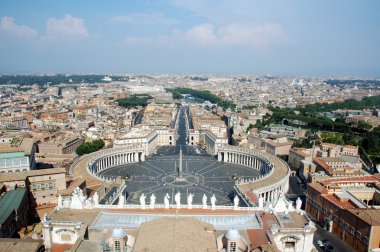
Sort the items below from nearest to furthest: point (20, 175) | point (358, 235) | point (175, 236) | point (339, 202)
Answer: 1. point (175, 236)
2. point (358, 235)
3. point (20, 175)
4. point (339, 202)

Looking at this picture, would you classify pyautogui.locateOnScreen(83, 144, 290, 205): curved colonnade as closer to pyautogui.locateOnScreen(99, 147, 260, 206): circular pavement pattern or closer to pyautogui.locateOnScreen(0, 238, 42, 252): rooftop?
pyautogui.locateOnScreen(99, 147, 260, 206): circular pavement pattern

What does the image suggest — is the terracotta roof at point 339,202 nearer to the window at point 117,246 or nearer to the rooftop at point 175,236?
the rooftop at point 175,236

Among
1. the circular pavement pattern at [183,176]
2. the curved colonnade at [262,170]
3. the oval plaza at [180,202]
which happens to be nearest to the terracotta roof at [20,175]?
the oval plaza at [180,202]

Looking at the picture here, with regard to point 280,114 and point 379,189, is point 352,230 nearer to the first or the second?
point 379,189

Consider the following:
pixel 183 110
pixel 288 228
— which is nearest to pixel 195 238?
pixel 288 228

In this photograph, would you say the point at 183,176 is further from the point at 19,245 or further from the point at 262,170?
the point at 19,245

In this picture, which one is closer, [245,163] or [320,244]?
[320,244]

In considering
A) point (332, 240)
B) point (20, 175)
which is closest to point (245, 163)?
point (332, 240)
